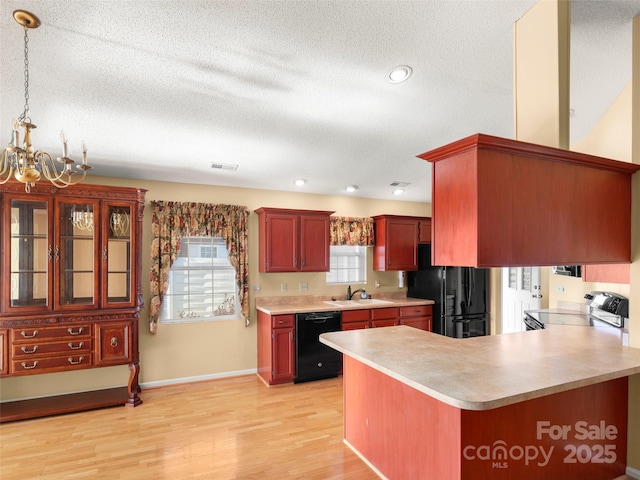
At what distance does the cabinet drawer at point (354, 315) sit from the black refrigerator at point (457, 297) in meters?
1.16

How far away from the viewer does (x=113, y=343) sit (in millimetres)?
3646

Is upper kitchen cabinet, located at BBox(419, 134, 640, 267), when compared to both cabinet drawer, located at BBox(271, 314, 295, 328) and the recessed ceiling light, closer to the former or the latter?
the recessed ceiling light

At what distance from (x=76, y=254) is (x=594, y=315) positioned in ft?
16.6

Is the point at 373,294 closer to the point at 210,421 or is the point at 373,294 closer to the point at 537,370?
the point at 210,421

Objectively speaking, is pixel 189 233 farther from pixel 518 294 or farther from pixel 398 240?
pixel 518 294

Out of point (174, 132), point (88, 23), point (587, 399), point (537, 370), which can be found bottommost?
point (587, 399)

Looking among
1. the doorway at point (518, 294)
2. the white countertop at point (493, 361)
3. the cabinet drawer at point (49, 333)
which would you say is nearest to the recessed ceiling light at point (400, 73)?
the white countertop at point (493, 361)

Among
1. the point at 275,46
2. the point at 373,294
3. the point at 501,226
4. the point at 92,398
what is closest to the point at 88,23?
the point at 275,46

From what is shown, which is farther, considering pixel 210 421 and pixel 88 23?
pixel 210 421

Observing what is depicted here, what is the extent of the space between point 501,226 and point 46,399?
4552mm

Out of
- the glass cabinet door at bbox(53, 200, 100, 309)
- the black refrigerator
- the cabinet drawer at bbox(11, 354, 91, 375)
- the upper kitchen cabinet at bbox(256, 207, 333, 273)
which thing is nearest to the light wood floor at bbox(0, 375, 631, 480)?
the cabinet drawer at bbox(11, 354, 91, 375)

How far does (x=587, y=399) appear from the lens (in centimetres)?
219

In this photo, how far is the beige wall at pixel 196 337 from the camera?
388 cm

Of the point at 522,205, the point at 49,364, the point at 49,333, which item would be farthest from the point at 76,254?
the point at 522,205
